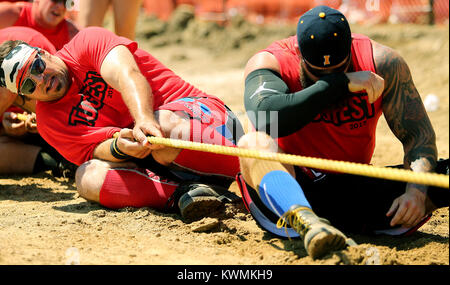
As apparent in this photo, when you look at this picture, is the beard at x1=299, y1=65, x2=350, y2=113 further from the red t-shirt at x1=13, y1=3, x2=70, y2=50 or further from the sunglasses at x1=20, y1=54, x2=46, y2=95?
the red t-shirt at x1=13, y1=3, x2=70, y2=50

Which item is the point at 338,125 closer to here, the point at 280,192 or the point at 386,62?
the point at 386,62

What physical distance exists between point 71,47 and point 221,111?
1.04 m

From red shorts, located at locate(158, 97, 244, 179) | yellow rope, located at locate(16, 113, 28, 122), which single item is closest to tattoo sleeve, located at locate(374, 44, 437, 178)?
red shorts, located at locate(158, 97, 244, 179)

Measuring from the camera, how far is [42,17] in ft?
15.4

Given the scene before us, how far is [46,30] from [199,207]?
2.43m

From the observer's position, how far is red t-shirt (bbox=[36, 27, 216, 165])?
351 cm

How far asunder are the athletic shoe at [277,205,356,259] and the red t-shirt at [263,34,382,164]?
25.6 inches

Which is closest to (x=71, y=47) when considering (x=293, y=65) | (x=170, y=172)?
(x=170, y=172)

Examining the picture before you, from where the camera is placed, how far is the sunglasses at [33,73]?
11.3ft

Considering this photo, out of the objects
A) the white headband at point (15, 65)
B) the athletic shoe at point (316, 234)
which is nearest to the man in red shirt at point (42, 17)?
the white headband at point (15, 65)

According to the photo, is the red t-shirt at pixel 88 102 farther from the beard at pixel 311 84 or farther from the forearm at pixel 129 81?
the beard at pixel 311 84

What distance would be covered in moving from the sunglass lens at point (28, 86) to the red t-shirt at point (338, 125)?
56.8 inches

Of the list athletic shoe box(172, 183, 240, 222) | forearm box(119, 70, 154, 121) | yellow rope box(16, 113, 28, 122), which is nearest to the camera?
athletic shoe box(172, 183, 240, 222)

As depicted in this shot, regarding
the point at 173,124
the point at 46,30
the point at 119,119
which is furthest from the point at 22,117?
the point at 173,124
